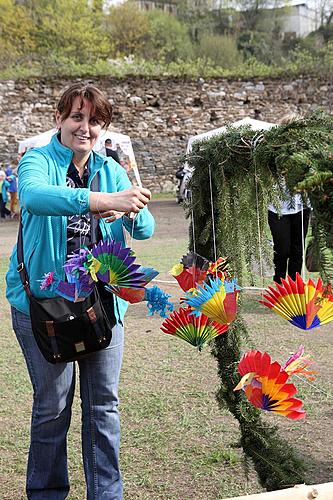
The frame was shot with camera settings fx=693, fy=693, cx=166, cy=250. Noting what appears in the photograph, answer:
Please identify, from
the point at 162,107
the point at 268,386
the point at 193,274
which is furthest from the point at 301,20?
the point at 268,386

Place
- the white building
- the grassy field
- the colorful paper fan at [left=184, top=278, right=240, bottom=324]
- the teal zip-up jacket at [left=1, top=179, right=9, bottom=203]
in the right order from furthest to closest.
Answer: the white building < the teal zip-up jacket at [left=1, top=179, right=9, bottom=203] < the grassy field < the colorful paper fan at [left=184, top=278, right=240, bottom=324]

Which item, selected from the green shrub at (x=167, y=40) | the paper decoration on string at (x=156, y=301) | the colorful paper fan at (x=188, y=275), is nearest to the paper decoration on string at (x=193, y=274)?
the colorful paper fan at (x=188, y=275)

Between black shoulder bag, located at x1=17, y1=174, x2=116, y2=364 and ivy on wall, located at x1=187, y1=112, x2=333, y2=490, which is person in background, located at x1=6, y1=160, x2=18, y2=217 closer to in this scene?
ivy on wall, located at x1=187, y1=112, x2=333, y2=490

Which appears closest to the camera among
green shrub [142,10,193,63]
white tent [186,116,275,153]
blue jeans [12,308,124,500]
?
blue jeans [12,308,124,500]

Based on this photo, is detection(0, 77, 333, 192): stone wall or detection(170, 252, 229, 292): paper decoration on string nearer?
detection(170, 252, 229, 292): paper decoration on string

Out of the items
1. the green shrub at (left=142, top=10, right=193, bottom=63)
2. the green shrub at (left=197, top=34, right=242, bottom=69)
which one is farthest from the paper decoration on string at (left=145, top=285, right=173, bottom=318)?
the green shrub at (left=142, top=10, right=193, bottom=63)

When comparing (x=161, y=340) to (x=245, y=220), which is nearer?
(x=245, y=220)

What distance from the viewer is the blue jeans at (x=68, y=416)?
269 cm

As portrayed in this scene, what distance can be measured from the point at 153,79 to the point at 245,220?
64.1 feet

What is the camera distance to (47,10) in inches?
1457

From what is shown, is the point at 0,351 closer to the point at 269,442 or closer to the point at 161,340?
the point at 161,340

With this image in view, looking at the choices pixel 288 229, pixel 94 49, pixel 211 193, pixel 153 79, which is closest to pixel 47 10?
pixel 94 49

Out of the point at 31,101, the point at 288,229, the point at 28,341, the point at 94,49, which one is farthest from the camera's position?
the point at 94,49

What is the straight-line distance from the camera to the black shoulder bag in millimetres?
2557
